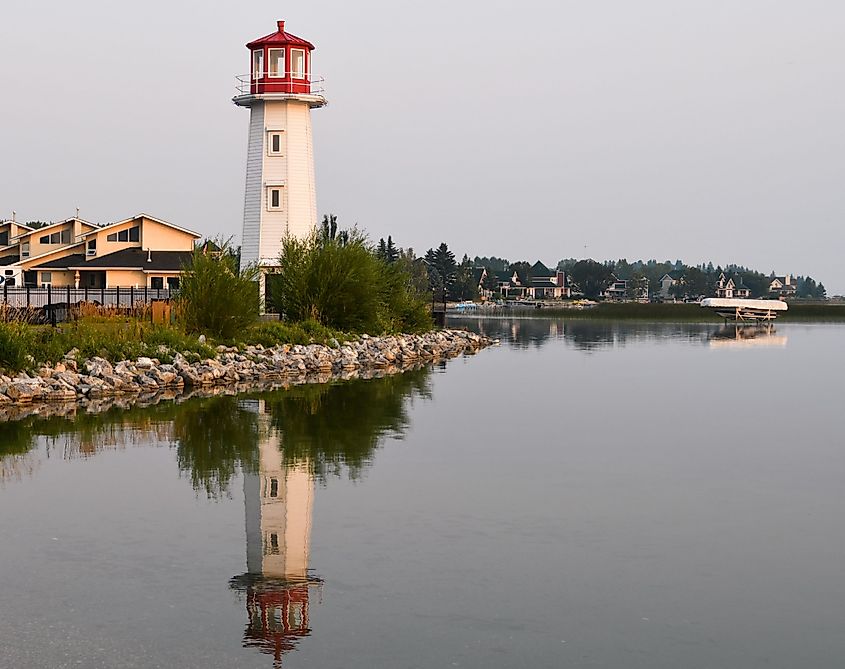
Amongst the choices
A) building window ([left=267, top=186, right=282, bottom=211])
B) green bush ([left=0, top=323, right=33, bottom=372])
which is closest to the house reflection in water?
green bush ([left=0, top=323, right=33, bottom=372])

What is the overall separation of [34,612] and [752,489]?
12.0 metres

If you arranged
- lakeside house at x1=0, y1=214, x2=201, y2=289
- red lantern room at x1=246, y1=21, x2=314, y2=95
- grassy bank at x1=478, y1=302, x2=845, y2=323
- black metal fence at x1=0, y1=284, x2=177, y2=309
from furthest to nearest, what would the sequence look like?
1. grassy bank at x1=478, y1=302, x2=845, y2=323
2. lakeside house at x1=0, y1=214, x2=201, y2=289
3. red lantern room at x1=246, y1=21, x2=314, y2=95
4. black metal fence at x1=0, y1=284, x2=177, y2=309

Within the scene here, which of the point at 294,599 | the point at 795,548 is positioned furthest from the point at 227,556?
the point at 795,548

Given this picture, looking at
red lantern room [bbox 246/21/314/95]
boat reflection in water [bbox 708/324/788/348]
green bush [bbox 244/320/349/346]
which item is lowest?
boat reflection in water [bbox 708/324/788/348]

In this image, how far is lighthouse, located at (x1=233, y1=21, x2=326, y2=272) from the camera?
49.9 metres

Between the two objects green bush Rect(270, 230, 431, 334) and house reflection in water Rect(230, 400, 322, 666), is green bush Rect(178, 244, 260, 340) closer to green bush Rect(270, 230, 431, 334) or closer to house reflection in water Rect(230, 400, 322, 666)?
green bush Rect(270, 230, 431, 334)

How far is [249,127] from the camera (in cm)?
5128

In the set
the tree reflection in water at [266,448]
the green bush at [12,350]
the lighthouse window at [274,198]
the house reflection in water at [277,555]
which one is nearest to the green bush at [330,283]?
the lighthouse window at [274,198]

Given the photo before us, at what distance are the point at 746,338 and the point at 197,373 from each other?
171 feet

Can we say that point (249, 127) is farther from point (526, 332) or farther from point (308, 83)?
point (526, 332)

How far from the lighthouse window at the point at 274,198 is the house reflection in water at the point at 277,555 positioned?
98.9ft

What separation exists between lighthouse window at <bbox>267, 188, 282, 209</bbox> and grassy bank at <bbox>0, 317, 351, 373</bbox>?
376 inches

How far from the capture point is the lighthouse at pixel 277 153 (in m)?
49.9

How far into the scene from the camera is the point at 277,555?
14.2 metres
